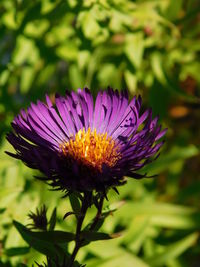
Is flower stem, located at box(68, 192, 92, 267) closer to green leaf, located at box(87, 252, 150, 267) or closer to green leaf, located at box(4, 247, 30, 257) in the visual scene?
green leaf, located at box(4, 247, 30, 257)

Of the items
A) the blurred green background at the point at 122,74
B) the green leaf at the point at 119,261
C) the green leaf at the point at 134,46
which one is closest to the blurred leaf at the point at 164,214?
the blurred green background at the point at 122,74

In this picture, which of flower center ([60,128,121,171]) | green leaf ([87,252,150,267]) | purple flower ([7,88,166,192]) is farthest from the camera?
green leaf ([87,252,150,267])

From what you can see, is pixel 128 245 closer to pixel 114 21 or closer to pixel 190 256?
pixel 190 256

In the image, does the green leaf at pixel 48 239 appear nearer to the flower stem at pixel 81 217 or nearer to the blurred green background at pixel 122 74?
the flower stem at pixel 81 217

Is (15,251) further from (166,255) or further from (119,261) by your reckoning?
(166,255)

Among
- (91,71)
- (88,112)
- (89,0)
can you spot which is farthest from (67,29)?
(88,112)

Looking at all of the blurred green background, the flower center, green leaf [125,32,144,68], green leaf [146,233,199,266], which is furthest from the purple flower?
green leaf [146,233,199,266]

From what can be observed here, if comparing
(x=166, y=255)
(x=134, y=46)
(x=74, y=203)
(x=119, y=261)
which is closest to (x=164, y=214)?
(x=166, y=255)
